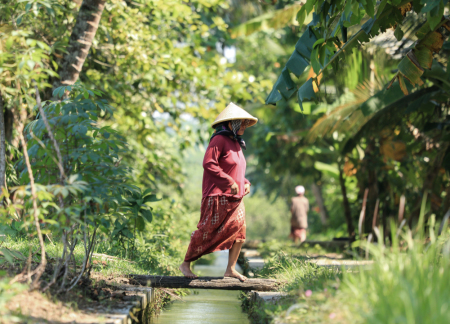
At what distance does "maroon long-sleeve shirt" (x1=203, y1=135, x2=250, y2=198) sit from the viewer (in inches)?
203

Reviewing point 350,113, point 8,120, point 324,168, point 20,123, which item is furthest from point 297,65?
point 324,168

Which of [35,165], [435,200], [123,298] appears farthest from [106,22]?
[435,200]

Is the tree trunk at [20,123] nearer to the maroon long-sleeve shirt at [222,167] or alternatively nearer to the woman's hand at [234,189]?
the maroon long-sleeve shirt at [222,167]

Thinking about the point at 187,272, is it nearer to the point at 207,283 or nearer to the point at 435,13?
the point at 207,283

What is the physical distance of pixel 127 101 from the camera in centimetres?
948

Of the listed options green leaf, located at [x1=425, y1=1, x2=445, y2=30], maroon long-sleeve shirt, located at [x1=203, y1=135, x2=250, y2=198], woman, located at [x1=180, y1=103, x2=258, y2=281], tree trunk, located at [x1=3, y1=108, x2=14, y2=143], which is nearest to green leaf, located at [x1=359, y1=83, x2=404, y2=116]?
green leaf, located at [x1=425, y1=1, x2=445, y2=30]

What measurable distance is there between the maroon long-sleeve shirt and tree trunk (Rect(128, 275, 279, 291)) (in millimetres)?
905

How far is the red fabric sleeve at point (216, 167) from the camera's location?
16.9ft

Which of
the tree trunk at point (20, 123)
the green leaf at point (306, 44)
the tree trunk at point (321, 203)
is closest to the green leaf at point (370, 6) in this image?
the green leaf at point (306, 44)

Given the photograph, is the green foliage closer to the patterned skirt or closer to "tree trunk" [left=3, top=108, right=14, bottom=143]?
the patterned skirt

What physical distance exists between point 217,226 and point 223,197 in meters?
0.32

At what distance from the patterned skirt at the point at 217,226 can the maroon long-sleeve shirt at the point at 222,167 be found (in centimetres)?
A: 10

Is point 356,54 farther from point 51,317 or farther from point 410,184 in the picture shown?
point 51,317

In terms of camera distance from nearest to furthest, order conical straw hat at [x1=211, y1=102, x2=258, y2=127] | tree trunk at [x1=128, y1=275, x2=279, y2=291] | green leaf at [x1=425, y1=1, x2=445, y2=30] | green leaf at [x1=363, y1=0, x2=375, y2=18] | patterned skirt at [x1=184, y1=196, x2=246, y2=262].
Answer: green leaf at [x1=363, y1=0, x2=375, y2=18]
green leaf at [x1=425, y1=1, x2=445, y2=30]
tree trunk at [x1=128, y1=275, x2=279, y2=291]
patterned skirt at [x1=184, y1=196, x2=246, y2=262]
conical straw hat at [x1=211, y1=102, x2=258, y2=127]
